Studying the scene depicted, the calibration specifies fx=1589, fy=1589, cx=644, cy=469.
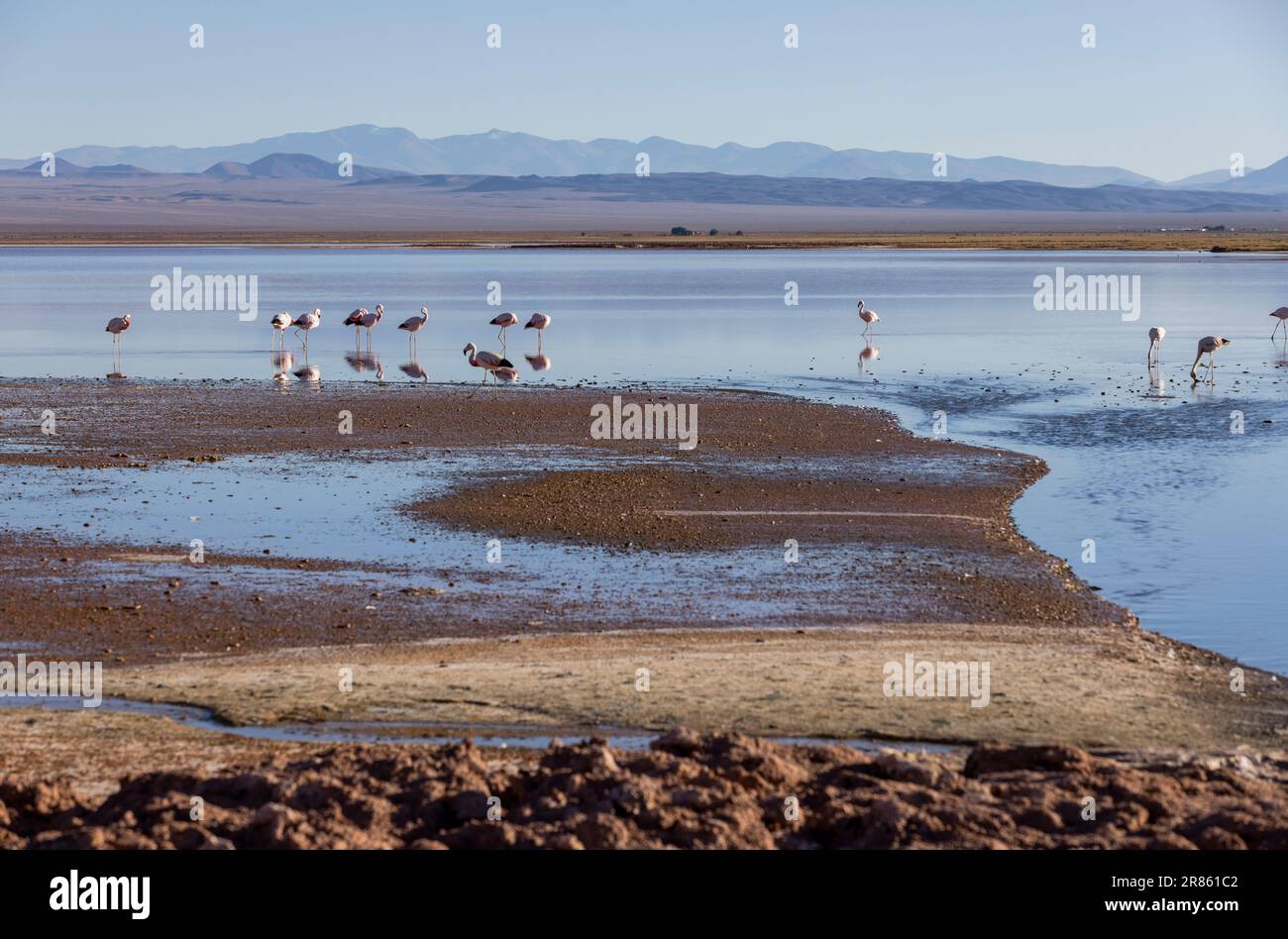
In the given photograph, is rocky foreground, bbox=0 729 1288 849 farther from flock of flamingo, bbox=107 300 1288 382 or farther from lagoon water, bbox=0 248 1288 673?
flock of flamingo, bbox=107 300 1288 382

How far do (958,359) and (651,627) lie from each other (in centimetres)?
1911

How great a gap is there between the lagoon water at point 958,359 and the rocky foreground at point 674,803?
4.18m

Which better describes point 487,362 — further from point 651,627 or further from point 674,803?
point 674,803

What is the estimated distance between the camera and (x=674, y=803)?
20.8 feet

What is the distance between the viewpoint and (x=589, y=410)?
21.6m

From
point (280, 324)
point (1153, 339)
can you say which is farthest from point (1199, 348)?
point (280, 324)

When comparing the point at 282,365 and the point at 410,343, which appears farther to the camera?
the point at 410,343

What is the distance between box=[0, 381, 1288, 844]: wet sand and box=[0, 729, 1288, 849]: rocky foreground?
493 millimetres

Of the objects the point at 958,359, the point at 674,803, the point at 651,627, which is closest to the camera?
the point at 674,803

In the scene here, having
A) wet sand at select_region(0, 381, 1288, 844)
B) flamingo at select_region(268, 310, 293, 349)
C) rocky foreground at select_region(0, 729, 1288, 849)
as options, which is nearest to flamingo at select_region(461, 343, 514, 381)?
flamingo at select_region(268, 310, 293, 349)

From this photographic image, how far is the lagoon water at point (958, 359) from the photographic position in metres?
14.1

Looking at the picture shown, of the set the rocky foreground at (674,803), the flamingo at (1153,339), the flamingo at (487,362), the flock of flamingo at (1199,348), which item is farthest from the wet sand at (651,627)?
the flamingo at (1153,339)
